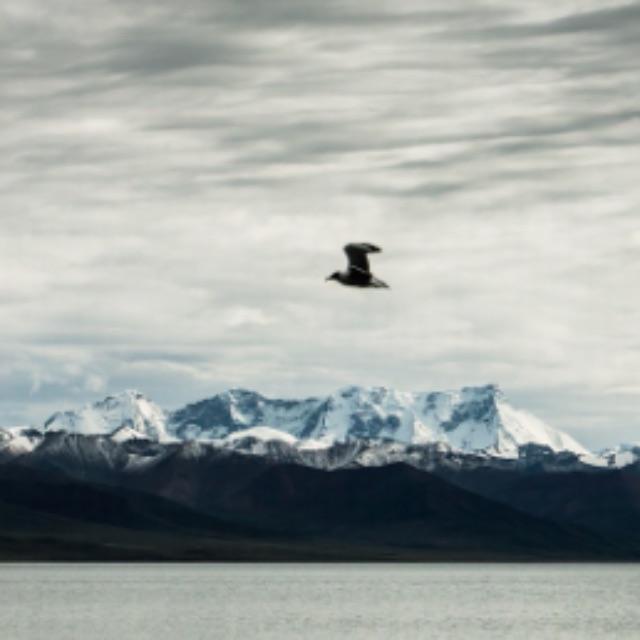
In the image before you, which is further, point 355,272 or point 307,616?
point 307,616

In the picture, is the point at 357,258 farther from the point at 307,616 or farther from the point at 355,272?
the point at 307,616

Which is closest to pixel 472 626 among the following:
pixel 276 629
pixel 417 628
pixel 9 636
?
pixel 417 628

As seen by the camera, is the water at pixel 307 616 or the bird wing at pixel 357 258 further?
the water at pixel 307 616

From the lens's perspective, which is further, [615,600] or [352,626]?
[615,600]

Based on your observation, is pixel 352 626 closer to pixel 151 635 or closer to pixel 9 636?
pixel 151 635

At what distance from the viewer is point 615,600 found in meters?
196

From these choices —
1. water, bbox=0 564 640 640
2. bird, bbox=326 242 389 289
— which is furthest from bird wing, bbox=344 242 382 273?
water, bbox=0 564 640 640

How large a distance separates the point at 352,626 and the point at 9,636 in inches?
1138

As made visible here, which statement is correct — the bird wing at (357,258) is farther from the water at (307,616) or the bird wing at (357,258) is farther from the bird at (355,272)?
the water at (307,616)

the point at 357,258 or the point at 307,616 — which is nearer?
the point at 357,258

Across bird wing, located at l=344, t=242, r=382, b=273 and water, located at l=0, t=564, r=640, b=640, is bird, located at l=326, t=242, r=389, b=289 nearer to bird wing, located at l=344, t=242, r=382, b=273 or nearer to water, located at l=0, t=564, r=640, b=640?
bird wing, located at l=344, t=242, r=382, b=273

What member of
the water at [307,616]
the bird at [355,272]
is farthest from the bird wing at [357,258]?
the water at [307,616]

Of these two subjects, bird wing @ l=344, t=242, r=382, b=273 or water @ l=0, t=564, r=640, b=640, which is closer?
bird wing @ l=344, t=242, r=382, b=273

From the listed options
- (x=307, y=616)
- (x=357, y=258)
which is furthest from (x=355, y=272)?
(x=307, y=616)
